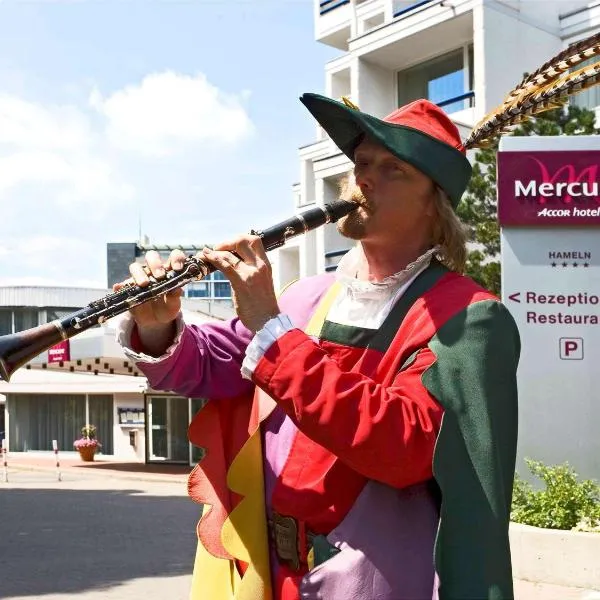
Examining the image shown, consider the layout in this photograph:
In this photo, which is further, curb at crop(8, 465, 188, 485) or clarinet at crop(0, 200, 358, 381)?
curb at crop(8, 465, 188, 485)

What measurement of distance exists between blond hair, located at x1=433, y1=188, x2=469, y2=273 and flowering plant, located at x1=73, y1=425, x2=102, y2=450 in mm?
28881

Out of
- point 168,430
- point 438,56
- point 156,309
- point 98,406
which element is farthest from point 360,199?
point 98,406

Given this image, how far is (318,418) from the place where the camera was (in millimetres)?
1761

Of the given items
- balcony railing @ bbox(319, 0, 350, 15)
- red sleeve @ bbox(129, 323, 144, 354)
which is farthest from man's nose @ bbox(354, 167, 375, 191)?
balcony railing @ bbox(319, 0, 350, 15)

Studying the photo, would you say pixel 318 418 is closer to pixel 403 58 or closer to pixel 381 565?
pixel 381 565

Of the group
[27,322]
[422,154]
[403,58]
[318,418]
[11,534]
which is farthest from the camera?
[27,322]

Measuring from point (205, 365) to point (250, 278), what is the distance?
0.49 metres

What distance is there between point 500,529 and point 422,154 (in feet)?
2.74

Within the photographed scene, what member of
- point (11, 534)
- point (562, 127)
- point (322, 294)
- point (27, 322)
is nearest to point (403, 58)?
point (562, 127)

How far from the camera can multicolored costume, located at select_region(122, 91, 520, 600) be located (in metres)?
1.81

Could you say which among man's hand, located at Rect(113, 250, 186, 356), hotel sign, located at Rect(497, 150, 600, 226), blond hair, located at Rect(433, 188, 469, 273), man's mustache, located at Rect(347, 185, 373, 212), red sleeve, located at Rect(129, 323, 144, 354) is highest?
hotel sign, located at Rect(497, 150, 600, 226)

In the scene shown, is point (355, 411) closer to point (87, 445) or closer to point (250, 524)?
point (250, 524)

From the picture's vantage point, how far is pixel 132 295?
2166 millimetres

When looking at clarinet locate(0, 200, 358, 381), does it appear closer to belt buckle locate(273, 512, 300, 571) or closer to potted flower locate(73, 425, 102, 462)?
belt buckle locate(273, 512, 300, 571)
